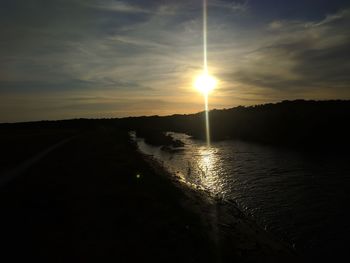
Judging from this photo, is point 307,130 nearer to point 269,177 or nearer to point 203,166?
point 203,166

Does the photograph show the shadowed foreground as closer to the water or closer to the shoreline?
the shoreline

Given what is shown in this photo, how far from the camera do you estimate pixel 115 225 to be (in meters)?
13.8

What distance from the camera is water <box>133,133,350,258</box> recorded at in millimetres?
15068

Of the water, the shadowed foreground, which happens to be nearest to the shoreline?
the shadowed foreground

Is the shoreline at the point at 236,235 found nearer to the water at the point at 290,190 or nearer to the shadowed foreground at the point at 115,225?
the shadowed foreground at the point at 115,225

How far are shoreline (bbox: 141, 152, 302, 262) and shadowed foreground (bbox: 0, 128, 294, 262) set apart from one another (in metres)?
0.04

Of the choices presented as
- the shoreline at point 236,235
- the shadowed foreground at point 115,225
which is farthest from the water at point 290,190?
the shadowed foreground at point 115,225

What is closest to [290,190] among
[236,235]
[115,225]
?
[236,235]

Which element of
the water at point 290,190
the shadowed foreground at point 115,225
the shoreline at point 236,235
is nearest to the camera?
the shadowed foreground at point 115,225

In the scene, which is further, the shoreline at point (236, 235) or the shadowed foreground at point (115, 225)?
the shoreline at point (236, 235)

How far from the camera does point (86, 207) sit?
15.9 m

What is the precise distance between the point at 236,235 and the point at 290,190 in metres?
9.91

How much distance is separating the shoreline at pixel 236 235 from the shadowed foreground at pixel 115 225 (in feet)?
0.14

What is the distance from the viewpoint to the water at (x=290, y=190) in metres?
15.1
